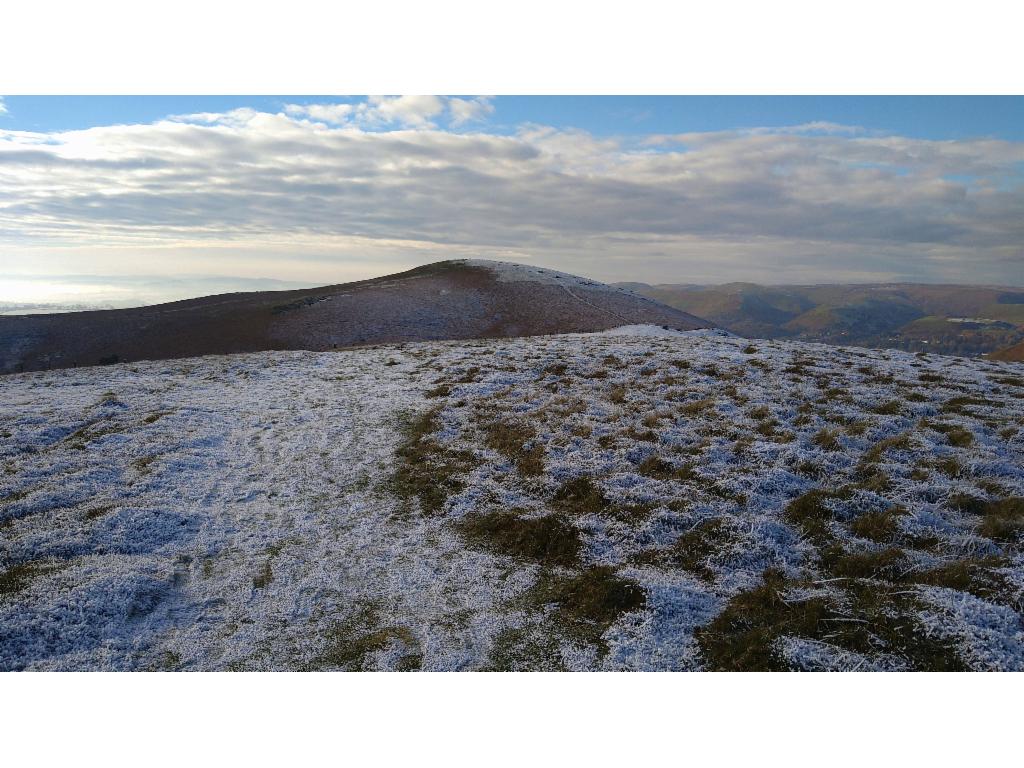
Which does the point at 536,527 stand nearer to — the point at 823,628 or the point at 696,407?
the point at 823,628

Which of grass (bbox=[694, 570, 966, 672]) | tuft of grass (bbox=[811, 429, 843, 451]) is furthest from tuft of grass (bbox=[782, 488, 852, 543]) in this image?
tuft of grass (bbox=[811, 429, 843, 451])

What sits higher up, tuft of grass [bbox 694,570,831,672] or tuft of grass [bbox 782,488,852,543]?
tuft of grass [bbox 782,488,852,543]

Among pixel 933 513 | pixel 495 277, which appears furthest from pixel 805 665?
pixel 495 277

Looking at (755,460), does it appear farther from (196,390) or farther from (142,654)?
(196,390)

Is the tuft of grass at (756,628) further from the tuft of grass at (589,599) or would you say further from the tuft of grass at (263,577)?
the tuft of grass at (263,577)

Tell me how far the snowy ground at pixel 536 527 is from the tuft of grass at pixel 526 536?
0.06 metres

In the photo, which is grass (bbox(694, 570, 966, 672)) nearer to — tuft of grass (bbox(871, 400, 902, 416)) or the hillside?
tuft of grass (bbox(871, 400, 902, 416))

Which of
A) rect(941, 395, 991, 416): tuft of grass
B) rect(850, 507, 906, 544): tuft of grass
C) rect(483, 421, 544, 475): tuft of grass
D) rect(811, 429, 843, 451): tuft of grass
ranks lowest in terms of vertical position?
rect(483, 421, 544, 475): tuft of grass

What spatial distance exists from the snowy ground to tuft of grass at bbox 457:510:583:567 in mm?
56

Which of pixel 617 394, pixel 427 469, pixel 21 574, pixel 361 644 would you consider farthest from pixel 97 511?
pixel 617 394

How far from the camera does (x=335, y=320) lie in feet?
162

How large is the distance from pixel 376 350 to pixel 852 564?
2900 centimetres

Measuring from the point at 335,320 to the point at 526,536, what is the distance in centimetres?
4235

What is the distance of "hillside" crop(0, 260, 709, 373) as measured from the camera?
47438 mm
